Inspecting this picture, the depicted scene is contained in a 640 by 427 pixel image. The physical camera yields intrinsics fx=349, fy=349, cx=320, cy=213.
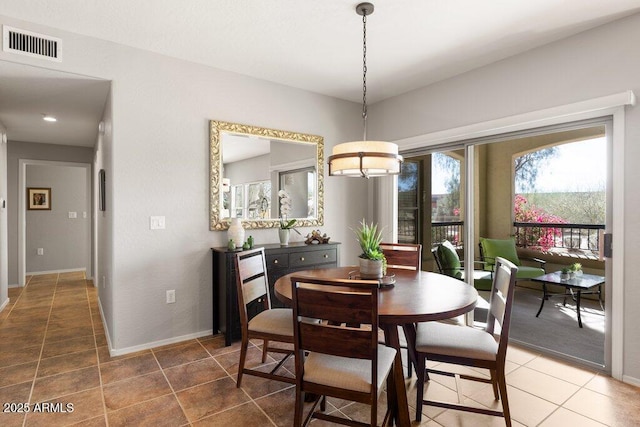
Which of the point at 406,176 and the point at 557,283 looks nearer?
the point at 557,283

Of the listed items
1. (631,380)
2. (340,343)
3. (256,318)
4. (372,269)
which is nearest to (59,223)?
(256,318)

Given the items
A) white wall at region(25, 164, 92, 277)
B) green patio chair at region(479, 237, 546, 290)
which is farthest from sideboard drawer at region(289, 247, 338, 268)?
white wall at region(25, 164, 92, 277)

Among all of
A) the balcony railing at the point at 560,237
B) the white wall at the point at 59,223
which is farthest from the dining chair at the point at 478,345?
the white wall at the point at 59,223

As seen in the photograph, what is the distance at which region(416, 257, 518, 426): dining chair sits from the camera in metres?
1.90

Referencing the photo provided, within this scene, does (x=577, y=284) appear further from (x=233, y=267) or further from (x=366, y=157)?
(x=233, y=267)

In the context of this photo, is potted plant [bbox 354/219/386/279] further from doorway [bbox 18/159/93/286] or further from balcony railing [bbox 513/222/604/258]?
doorway [bbox 18/159/93/286]

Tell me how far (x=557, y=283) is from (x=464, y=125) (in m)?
1.69

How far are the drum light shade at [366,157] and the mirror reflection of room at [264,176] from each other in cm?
154

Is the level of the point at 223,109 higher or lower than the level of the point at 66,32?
lower

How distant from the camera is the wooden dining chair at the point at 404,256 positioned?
120 inches

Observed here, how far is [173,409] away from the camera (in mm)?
2150

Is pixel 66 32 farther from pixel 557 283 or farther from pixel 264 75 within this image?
pixel 557 283

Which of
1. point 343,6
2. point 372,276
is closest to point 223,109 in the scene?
point 343,6

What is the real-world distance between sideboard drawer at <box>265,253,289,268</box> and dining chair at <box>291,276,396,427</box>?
168cm
